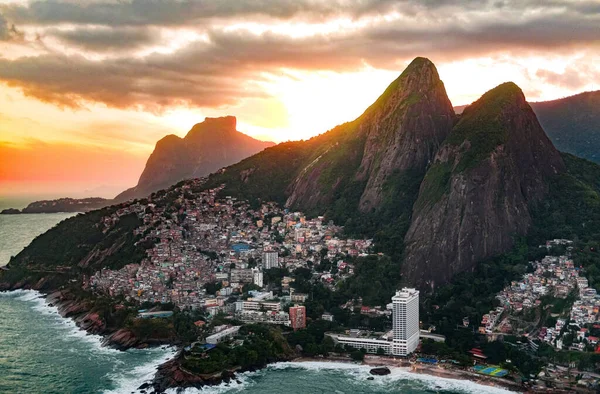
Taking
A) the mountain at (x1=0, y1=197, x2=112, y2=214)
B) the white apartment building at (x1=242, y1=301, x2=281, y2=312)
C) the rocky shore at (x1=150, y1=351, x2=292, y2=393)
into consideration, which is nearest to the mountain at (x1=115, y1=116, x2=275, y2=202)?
the mountain at (x1=0, y1=197, x2=112, y2=214)

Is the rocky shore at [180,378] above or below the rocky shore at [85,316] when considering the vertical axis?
below

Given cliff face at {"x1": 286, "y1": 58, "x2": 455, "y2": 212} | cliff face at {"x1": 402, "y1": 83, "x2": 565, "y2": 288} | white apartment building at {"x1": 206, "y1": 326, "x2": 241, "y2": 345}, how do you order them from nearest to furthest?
white apartment building at {"x1": 206, "y1": 326, "x2": 241, "y2": 345}, cliff face at {"x1": 402, "y1": 83, "x2": 565, "y2": 288}, cliff face at {"x1": 286, "y1": 58, "x2": 455, "y2": 212}

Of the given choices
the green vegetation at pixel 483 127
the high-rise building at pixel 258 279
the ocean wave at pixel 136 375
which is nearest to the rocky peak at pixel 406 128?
the green vegetation at pixel 483 127

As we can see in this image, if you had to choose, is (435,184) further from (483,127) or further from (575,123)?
(575,123)

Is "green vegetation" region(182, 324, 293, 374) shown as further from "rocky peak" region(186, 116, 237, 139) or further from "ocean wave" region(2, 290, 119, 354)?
"rocky peak" region(186, 116, 237, 139)

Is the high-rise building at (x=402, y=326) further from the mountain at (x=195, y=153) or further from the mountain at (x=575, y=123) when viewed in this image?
the mountain at (x=195, y=153)

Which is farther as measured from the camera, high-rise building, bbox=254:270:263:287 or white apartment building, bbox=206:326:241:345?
high-rise building, bbox=254:270:263:287
